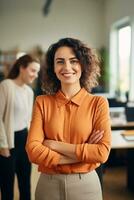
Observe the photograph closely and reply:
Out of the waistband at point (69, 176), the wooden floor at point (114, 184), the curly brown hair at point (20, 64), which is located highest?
the curly brown hair at point (20, 64)

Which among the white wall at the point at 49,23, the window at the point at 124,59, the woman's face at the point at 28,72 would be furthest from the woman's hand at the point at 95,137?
the white wall at the point at 49,23

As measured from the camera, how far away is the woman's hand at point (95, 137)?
1582 millimetres

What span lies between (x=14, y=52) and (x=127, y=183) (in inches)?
227

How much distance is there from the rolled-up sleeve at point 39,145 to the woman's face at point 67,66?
18 centimetres

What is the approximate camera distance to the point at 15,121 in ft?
8.64

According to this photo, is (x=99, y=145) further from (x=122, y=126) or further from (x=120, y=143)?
(x=122, y=126)

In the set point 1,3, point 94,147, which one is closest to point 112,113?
point 94,147

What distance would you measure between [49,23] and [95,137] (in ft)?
24.4

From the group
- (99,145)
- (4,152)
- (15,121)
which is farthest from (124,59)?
(99,145)

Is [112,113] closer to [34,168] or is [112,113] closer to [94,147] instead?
[34,168]

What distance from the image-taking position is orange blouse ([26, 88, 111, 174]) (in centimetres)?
157

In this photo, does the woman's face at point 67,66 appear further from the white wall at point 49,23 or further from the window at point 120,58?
the white wall at point 49,23

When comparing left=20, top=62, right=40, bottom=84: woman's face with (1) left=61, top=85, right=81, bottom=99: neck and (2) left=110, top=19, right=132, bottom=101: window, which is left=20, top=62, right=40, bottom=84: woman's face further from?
(2) left=110, top=19, right=132, bottom=101: window

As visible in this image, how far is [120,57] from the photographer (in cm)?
761
